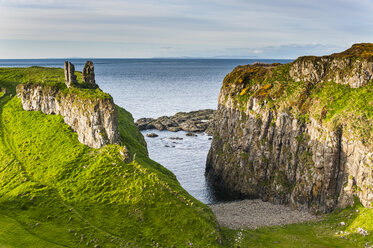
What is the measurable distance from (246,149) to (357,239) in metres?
33.0

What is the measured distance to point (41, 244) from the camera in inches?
1626

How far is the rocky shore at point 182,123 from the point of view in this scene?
135875 millimetres

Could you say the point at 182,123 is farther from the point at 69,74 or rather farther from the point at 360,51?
the point at 360,51

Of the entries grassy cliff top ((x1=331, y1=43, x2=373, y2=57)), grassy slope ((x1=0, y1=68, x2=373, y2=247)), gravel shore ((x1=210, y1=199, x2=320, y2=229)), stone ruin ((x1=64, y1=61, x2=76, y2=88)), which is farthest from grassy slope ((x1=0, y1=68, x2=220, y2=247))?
grassy cliff top ((x1=331, y1=43, x2=373, y2=57))

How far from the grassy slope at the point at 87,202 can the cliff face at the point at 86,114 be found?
1818mm

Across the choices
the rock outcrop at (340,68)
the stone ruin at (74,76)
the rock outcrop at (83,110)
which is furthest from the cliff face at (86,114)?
the rock outcrop at (340,68)

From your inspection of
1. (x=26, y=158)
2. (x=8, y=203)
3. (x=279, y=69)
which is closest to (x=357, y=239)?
(x=279, y=69)

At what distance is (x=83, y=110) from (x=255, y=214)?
38.2m

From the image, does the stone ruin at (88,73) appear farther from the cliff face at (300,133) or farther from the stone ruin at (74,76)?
the cliff face at (300,133)

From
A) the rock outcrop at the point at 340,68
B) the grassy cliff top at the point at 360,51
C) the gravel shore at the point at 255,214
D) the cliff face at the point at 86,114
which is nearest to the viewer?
the cliff face at the point at 86,114

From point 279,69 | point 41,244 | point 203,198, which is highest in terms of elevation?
point 279,69

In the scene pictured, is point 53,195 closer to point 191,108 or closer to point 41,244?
point 41,244

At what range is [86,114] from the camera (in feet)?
203

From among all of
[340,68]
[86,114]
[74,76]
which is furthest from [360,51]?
[74,76]
